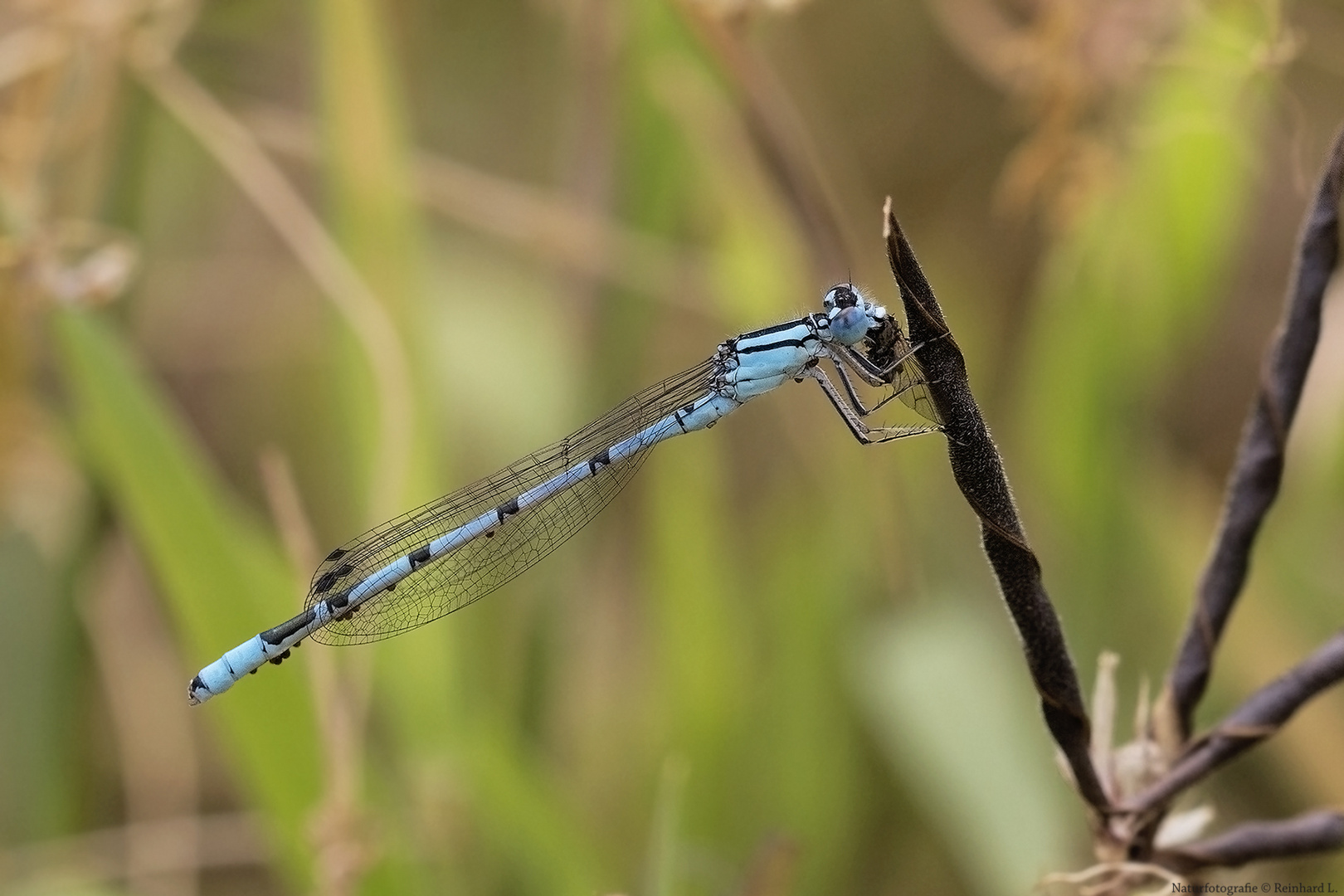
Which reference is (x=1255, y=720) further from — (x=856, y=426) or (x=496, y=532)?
(x=496, y=532)

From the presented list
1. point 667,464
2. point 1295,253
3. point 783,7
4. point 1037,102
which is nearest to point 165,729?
point 667,464

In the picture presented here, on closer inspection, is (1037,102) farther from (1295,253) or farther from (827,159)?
(1295,253)

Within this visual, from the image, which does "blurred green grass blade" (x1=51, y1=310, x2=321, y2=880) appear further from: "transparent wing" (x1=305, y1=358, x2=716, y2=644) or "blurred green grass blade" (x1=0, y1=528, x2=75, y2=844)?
"blurred green grass blade" (x1=0, y1=528, x2=75, y2=844)

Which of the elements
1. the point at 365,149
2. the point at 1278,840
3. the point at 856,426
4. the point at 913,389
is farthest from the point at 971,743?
the point at 365,149

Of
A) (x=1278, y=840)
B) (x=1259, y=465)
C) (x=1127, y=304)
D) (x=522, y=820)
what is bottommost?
(x=1278, y=840)

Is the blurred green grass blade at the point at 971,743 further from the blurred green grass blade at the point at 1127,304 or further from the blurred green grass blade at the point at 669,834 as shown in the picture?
the blurred green grass blade at the point at 669,834

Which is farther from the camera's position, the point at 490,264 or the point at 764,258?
the point at 490,264

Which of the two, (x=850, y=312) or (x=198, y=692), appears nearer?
(x=198, y=692)
